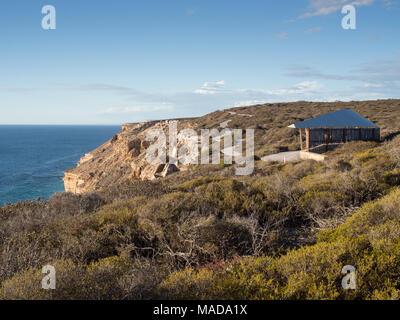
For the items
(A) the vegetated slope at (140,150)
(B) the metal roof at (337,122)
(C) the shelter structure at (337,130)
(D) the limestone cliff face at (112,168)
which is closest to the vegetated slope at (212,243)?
(B) the metal roof at (337,122)

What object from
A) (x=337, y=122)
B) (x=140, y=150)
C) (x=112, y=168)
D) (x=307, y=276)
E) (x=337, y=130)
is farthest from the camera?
(x=140, y=150)

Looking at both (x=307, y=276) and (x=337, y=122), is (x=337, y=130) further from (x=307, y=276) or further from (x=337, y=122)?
(x=307, y=276)

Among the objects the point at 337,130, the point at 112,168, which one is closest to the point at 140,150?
the point at 112,168

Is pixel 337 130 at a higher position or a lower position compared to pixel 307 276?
higher

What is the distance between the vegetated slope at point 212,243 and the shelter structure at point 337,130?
34.7 feet

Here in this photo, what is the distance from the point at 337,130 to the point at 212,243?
18.4 meters

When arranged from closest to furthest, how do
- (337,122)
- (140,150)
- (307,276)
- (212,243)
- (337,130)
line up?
1. (307,276)
2. (212,243)
3. (337,122)
4. (337,130)
5. (140,150)

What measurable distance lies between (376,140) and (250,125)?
55.8 feet

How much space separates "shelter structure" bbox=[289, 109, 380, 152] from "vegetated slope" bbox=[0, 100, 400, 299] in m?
10.6

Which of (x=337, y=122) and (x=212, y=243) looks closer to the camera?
(x=212, y=243)

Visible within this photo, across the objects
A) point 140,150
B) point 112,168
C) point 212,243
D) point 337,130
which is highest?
point 337,130

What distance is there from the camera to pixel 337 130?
67.1ft

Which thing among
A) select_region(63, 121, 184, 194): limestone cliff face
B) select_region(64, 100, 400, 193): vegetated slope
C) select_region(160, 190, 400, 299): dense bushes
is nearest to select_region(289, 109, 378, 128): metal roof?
select_region(64, 100, 400, 193): vegetated slope
